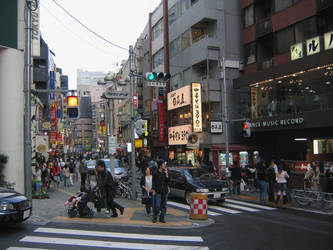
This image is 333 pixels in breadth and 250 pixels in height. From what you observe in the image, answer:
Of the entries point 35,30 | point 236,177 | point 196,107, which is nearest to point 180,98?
point 196,107

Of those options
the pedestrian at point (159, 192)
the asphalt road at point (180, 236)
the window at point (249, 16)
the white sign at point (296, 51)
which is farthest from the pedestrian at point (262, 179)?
the window at point (249, 16)

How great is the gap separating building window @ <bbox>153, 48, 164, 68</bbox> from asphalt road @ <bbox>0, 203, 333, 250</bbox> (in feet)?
99.5

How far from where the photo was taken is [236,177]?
57.9ft

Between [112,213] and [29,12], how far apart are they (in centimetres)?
719

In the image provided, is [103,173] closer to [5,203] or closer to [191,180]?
[5,203]

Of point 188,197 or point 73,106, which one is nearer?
point 73,106

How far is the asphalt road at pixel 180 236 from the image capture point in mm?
7883

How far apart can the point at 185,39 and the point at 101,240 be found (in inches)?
1064

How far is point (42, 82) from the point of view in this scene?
159ft

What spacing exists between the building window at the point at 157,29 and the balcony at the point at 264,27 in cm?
1496

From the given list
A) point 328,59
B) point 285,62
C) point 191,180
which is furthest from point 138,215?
point 285,62

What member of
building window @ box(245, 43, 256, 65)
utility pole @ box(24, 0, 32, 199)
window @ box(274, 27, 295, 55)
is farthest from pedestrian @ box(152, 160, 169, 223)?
building window @ box(245, 43, 256, 65)

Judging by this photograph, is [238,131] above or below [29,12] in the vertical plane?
below

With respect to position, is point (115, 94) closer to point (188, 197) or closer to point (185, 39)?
point (188, 197)
